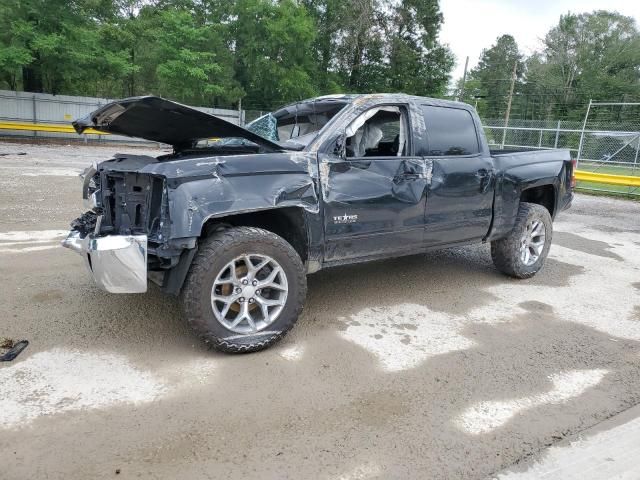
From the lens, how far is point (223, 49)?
32750mm

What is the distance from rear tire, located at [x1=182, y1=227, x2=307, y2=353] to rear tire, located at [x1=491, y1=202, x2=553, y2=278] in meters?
2.82

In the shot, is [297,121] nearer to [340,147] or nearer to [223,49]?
[340,147]

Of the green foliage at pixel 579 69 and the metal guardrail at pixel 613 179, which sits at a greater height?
the green foliage at pixel 579 69

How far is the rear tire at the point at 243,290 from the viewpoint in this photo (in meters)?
3.21

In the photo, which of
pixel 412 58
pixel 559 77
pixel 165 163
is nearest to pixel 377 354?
pixel 165 163

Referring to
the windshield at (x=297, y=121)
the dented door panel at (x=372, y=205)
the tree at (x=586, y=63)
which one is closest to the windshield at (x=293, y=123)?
the windshield at (x=297, y=121)

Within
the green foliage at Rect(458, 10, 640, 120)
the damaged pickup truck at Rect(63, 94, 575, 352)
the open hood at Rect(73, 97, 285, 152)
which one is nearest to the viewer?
the damaged pickup truck at Rect(63, 94, 575, 352)

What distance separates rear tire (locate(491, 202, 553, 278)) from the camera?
526cm

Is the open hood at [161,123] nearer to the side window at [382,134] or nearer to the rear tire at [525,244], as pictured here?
the side window at [382,134]

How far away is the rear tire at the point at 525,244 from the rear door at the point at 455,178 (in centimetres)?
48

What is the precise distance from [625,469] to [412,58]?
39542 millimetres

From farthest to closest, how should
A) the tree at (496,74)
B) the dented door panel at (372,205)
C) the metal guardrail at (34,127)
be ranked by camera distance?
the tree at (496,74), the metal guardrail at (34,127), the dented door panel at (372,205)

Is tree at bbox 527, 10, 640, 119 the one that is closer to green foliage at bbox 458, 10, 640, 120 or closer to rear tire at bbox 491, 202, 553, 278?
green foliage at bbox 458, 10, 640, 120

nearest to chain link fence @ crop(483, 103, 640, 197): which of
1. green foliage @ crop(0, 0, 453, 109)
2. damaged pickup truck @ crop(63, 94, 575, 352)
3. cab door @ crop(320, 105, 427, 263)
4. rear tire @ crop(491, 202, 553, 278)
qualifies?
rear tire @ crop(491, 202, 553, 278)
